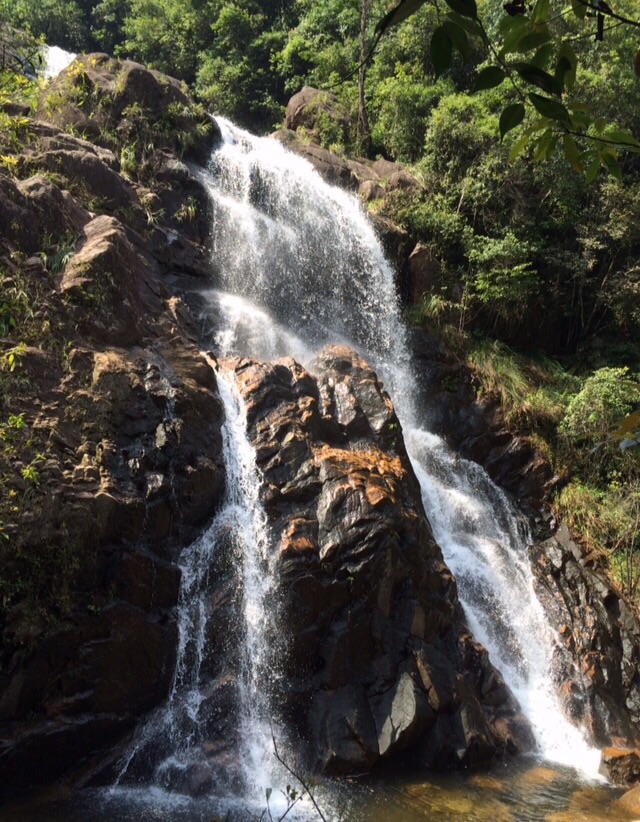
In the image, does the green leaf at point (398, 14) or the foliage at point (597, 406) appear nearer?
the green leaf at point (398, 14)

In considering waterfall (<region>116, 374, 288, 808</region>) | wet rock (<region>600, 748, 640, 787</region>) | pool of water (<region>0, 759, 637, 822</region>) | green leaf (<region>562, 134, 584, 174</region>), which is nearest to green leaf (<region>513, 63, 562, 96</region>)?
green leaf (<region>562, 134, 584, 174</region>)

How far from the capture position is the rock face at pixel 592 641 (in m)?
9.31

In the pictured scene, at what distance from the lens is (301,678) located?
7863mm

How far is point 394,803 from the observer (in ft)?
21.7

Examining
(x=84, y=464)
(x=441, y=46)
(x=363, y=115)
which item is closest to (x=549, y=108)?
(x=441, y=46)

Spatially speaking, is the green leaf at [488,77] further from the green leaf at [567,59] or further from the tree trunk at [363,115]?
the tree trunk at [363,115]

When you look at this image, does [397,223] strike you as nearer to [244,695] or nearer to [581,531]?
[581,531]

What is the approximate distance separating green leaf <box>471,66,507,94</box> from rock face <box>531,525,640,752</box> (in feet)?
31.3

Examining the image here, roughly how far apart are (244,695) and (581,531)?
734 cm

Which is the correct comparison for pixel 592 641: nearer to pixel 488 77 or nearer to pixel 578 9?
pixel 578 9

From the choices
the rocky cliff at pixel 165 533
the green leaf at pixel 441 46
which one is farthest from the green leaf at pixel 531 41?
the rocky cliff at pixel 165 533

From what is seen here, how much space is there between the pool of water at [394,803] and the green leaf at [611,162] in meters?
5.70

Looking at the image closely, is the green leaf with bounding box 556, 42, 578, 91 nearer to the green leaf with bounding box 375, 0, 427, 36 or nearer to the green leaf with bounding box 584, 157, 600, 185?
the green leaf with bounding box 584, 157, 600, 185

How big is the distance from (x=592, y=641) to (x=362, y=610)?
14.5ft
